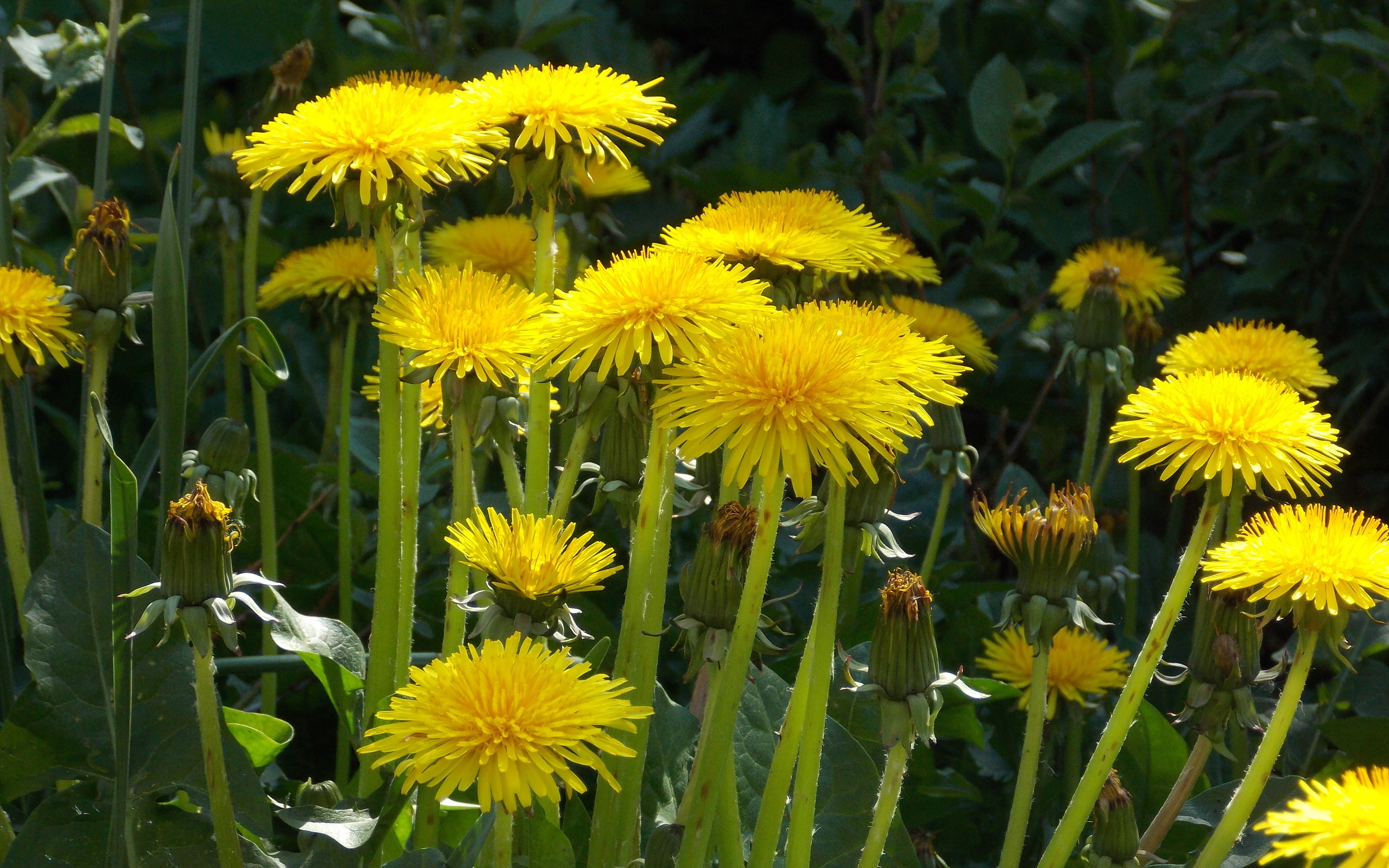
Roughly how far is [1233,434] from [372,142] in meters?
0.62

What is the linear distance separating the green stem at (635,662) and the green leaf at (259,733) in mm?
267

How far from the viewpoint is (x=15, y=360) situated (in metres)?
1.02

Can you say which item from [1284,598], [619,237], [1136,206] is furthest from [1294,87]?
[1284,598]

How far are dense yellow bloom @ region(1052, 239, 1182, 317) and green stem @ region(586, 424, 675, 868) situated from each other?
2.85 feet

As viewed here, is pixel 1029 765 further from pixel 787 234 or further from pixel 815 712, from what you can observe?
pixel 787 234

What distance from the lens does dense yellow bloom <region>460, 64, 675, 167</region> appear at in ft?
3.05

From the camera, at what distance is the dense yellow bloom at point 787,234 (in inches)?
37.4

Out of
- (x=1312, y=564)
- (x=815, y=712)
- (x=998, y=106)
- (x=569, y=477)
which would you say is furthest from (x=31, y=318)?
(x=998, y=106)

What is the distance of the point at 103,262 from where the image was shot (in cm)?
106

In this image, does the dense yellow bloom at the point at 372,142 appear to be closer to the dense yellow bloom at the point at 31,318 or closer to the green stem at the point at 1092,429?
the dense yellow bloom at the point at 31,318

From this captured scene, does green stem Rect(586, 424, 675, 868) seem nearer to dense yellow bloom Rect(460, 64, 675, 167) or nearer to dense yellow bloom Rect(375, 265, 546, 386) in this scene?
dense yellow bloom Rect(375, 265, 546, 386)

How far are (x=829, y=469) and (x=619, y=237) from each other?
89 centimetres

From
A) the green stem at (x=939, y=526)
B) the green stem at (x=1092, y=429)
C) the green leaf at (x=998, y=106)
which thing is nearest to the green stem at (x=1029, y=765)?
the green stem at (x=939, y=526)

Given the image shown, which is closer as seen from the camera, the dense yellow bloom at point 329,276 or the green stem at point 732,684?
the green stem at point 732,684
